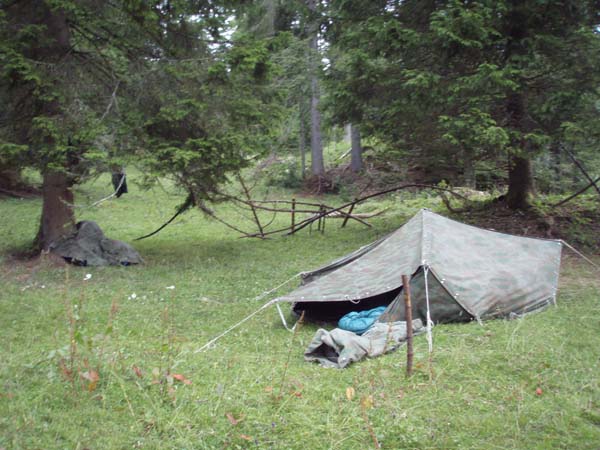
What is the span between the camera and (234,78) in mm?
10141

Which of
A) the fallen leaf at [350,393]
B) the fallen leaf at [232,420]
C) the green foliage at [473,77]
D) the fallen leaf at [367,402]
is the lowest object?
the fallen leaf at [350,393]

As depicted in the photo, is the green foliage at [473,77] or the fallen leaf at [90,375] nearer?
the fallen leaf at [90,375]

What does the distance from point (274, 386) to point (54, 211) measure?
305 inches

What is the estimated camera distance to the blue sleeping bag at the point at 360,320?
20.7ft

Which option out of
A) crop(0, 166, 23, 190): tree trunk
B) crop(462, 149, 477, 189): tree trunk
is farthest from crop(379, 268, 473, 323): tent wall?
crop(0, 166, 23, 190): tree trunk

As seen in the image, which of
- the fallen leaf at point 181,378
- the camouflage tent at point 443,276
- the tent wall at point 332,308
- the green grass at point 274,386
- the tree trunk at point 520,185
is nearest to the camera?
the green grass at point 274,386

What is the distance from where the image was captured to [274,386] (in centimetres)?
439

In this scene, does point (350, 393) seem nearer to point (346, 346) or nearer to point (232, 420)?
point (232, 420)

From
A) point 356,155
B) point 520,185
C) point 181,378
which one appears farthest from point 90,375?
point 356,155

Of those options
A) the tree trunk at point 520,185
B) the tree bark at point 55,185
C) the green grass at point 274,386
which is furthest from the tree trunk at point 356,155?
the green grass at point 274,386

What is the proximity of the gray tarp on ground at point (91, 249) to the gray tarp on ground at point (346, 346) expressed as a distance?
237 inches

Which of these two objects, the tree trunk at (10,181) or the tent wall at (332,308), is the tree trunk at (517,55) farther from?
the tree trunk at (10,181)

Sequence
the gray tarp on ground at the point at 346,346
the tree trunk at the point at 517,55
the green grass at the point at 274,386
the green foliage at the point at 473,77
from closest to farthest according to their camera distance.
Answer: the green grass at the point at 274,386 → the gray tarp on ground at the point at 346,346 → the green foliage at the point at 473,77 → the tree trunk at the point at 517,55

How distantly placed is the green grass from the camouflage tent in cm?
30
